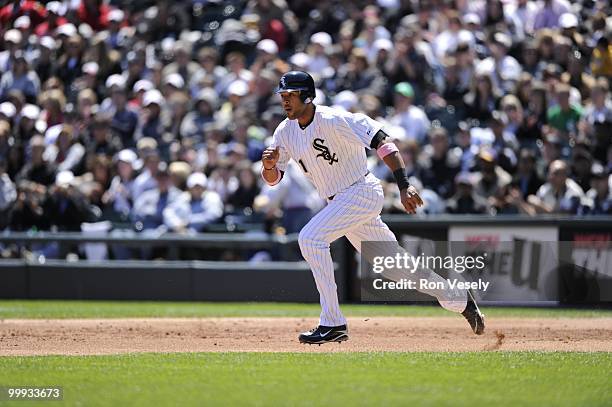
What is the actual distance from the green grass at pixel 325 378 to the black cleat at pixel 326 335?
0.54 m

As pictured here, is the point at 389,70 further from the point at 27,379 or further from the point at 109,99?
the point at 27,379

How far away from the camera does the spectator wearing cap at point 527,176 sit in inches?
514

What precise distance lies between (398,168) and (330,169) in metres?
0.57

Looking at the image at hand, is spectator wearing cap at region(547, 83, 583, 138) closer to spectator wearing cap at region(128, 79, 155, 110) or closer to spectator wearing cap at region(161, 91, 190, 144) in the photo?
spectator wearing cap at region(161, 91, 190, 144)

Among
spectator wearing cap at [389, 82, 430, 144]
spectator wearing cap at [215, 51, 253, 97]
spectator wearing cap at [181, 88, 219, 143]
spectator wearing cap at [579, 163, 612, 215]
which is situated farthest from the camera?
spectator wearing cap at [215, 51, 253, 97]

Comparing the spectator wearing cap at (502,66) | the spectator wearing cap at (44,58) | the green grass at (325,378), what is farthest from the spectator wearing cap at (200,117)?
the green grass at (325,378)

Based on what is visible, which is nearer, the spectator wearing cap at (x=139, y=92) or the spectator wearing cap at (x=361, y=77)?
the spectator wearing cap at (x=361, y=77)

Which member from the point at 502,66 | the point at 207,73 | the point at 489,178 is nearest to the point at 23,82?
the point at 207,73

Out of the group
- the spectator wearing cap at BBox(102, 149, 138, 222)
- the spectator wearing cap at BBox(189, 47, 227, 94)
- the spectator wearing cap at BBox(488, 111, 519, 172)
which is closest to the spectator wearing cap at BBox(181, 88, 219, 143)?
the spectator wearing cap at BBox(189, 47, 227, 94)

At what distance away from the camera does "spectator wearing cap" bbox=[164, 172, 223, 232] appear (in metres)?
14.1

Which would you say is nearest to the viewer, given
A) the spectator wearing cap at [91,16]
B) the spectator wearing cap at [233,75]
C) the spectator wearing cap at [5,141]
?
the spectator wearing cap at [233,75]

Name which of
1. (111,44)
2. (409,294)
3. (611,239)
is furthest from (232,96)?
→ (611,239)

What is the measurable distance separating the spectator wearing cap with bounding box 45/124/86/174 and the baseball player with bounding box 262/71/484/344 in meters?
7.90

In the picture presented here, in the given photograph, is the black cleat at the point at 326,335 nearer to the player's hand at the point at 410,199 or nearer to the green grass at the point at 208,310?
Result: the player's hand at the point at 410,199
